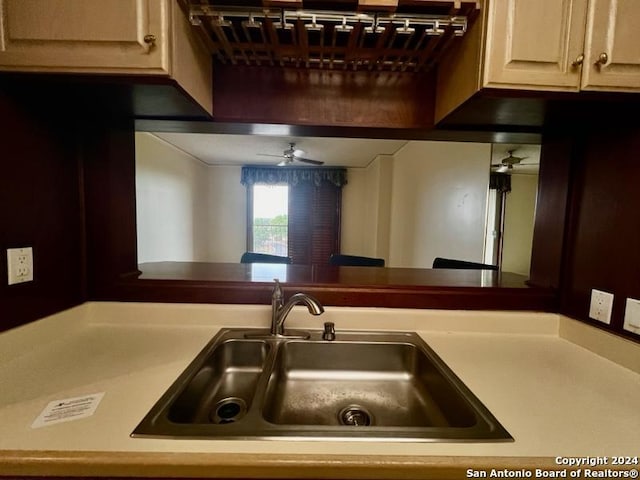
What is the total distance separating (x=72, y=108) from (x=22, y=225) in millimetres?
454

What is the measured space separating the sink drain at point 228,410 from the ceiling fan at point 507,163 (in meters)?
1.97

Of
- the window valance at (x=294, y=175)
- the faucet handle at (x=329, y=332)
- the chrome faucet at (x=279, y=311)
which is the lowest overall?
the faucet handle at (x=329, y=332)

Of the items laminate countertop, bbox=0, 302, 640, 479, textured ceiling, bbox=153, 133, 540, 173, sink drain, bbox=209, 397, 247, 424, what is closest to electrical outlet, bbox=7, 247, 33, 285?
laminate countertop, bbox=0, 302, 640, 479

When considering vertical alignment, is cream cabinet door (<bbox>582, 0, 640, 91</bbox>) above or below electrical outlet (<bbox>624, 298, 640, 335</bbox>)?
above

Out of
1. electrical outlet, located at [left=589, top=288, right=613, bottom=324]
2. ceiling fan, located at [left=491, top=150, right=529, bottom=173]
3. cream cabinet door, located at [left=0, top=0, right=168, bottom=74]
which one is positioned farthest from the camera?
ceiling fan, located at [left=491, top=150, right=529, bottom=173]

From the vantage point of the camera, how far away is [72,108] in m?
1.02

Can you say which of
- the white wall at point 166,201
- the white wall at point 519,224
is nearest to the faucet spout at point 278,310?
the white wall at point 519,224

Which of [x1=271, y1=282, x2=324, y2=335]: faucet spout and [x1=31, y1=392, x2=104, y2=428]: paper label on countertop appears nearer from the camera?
[x1=31, y1=392, x2=104, y2=428]: paper label on countertop

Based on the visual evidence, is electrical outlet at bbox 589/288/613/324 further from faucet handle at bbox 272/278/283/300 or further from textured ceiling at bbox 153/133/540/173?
textured ceiling at bbox 153/133/540/173

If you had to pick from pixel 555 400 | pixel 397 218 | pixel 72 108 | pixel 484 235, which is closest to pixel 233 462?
pixel 555 400

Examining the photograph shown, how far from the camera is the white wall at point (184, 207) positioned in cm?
330

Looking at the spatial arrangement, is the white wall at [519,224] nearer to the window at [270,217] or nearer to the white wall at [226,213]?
the window at [270,217]

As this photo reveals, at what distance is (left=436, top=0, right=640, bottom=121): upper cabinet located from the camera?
73 centimetres

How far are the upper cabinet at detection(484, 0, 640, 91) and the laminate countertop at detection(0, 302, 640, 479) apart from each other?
0.81 m
